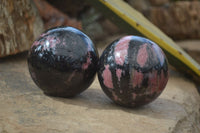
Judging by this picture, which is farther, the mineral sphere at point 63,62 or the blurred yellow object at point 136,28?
the blurred yellow object at point 136,28

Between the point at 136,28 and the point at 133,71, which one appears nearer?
the point at 133,71

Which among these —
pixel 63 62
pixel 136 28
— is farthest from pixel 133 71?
pixel 136 28

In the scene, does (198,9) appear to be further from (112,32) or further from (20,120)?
(20,120)

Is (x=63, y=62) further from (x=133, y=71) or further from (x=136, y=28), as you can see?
(x=136, y=28)

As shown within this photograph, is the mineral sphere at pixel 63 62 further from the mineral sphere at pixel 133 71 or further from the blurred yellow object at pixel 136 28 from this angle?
the blurred yellow object at pixel 136 28

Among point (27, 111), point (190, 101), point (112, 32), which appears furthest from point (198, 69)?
point (112, 32)

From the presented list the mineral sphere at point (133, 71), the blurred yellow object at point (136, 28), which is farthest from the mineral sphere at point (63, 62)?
the blurred yellow object at point (136, 28)
